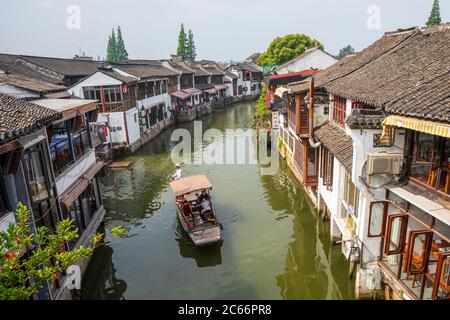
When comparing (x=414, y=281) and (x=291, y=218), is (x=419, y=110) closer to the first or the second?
(x=414, y=281)

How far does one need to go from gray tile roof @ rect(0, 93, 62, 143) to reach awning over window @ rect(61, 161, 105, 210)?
2.89 metres

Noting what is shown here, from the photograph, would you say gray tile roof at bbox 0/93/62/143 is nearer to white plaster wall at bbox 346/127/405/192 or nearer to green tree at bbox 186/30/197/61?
white plaster wall at bbox 346/127/405/192

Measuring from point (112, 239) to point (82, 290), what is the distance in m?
3.73

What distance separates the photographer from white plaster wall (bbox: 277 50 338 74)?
32.7 m

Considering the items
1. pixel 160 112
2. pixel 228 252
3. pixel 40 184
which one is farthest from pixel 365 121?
pixel 160 112

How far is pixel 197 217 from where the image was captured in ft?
50.1

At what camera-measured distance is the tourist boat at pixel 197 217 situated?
13.9 m

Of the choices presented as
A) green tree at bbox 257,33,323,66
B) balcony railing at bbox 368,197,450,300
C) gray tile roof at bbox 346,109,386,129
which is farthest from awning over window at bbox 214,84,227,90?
balcony railing at bbox 368,197,450,300

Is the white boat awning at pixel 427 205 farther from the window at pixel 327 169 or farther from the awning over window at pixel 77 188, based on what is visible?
the awning over window at pixel 77 188

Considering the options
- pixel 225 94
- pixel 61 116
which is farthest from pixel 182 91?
pixel 61 116

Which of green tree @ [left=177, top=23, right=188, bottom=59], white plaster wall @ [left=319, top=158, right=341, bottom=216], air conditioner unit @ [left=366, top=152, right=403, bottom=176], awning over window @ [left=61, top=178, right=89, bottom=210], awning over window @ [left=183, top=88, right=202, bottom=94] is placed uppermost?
green tree @ [left=177, top=23, right=188, bottom=59]

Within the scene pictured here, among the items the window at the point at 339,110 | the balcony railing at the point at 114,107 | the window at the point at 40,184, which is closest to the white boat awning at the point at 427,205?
the window at the point at 339,110

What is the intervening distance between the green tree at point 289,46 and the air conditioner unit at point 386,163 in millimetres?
36717
